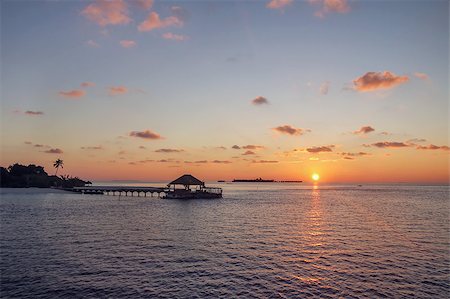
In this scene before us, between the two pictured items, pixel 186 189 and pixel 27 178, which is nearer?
pixel 186 189

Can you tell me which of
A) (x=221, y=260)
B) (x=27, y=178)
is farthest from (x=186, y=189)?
(x=27, y=178)

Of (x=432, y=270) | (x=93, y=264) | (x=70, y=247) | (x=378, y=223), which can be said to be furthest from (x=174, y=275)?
(x=378, y=223)

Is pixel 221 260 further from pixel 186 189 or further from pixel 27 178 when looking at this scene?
pixel 27 178

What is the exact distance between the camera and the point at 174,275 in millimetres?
22922

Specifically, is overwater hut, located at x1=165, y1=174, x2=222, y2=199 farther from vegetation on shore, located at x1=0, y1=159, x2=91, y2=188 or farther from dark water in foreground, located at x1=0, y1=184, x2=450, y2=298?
vegetation on shore, located at x1=0, y1=159, x2=91, y2=188

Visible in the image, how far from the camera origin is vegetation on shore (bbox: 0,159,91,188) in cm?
16662

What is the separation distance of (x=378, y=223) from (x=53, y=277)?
45.2 metres

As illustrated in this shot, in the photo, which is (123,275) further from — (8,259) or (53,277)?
(8,259)

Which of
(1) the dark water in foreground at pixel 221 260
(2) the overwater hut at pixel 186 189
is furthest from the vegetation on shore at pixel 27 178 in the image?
(1) the dark water in foreground at pixel 221 260

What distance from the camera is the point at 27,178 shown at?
553 ft

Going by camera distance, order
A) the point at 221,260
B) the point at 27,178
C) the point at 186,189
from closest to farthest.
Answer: the point at 221,260 < the point at 186,189 < the point at 27,178

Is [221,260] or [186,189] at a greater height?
[186,189]

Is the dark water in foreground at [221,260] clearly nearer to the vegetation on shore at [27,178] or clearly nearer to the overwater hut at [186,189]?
the overwater hut at [186,189]

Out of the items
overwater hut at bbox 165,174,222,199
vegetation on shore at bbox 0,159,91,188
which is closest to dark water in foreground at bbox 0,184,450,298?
overwater hut at bbox 165,174,222,199
